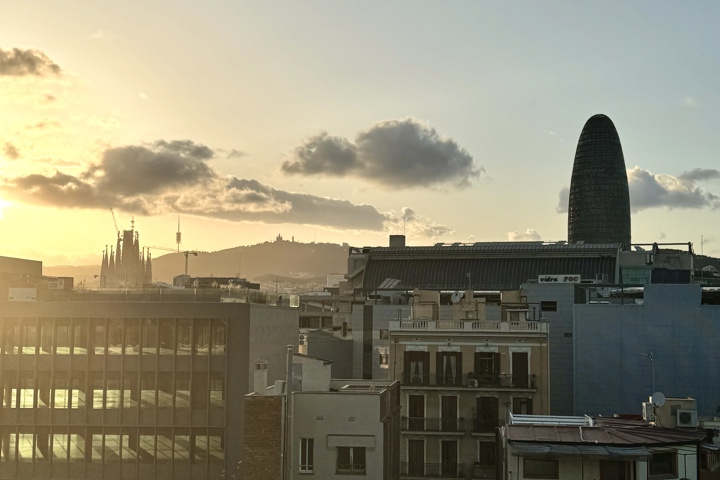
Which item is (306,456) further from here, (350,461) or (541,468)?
(541,468)

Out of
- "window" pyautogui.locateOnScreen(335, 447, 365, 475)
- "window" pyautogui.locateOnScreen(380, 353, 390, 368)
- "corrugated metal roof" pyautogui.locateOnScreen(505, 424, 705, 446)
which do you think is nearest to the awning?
"corrugated metal roof" pyautogui.locateOnScreen(505, 424, 705, 446)

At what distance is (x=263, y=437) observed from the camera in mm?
42406

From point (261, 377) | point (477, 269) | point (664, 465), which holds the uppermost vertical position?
point (477, 269)

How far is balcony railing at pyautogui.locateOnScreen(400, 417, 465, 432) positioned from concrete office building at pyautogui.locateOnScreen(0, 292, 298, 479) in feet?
61.0

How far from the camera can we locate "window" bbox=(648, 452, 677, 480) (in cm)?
4388

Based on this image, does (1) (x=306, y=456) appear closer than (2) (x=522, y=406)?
Yes

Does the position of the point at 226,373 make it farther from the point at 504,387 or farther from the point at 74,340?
the point at 504,387

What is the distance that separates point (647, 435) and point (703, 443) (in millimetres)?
4854

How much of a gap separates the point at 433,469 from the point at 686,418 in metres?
26.5

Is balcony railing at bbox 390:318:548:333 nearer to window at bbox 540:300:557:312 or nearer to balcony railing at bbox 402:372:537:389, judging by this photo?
balcony railing at bbox 402:372:537:389

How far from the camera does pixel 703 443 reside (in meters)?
47.4

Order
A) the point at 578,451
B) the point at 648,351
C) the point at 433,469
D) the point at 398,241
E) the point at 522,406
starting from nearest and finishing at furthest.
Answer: the point at 578,451 → the point at 522,406 → the point at 433,469 → the point at 648,351 → the point at 398,241

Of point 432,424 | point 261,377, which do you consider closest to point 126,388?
point 261,377

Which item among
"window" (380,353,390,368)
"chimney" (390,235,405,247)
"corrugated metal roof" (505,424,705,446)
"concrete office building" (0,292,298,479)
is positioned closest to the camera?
"corrugated metal roof" (505,424,705,446)
